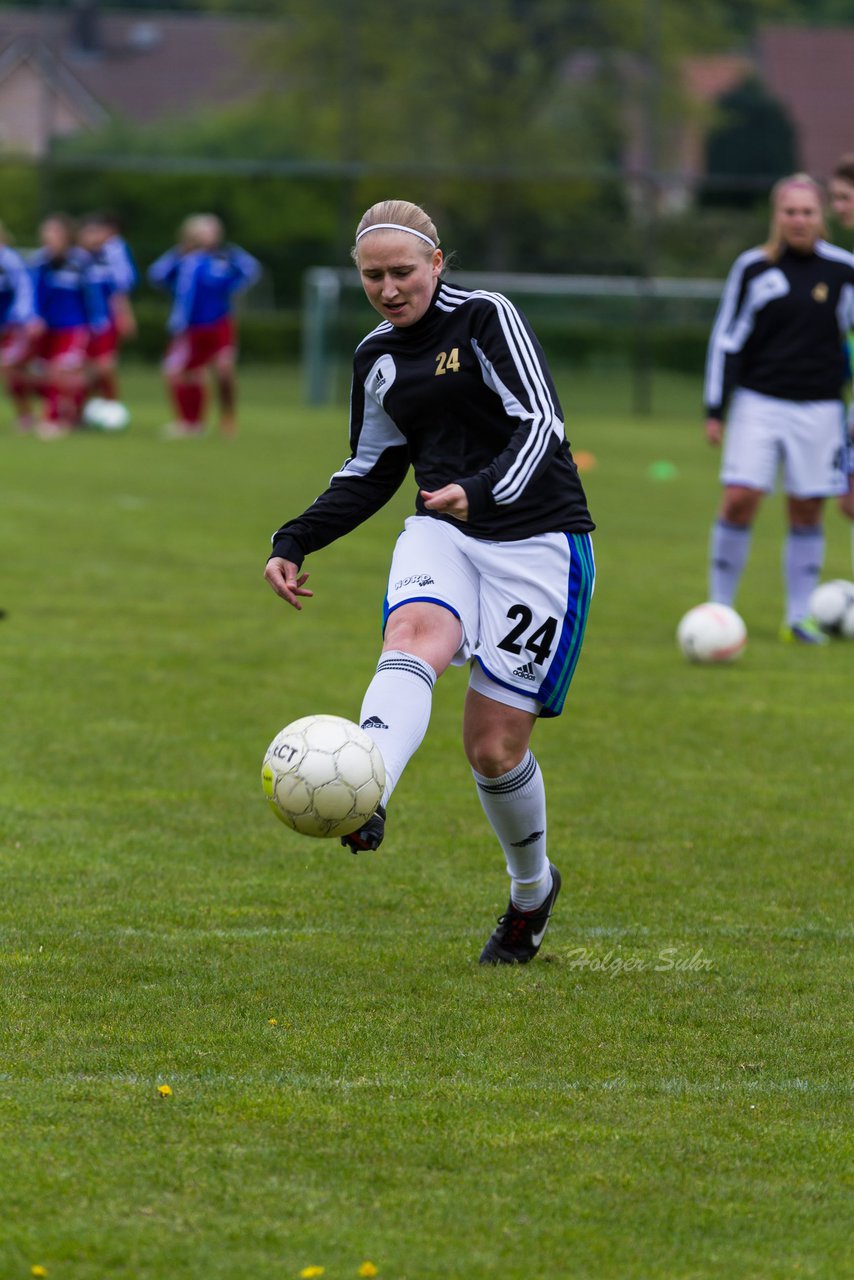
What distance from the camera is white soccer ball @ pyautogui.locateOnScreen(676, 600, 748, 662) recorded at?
359 inches

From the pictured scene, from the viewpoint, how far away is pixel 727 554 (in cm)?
956

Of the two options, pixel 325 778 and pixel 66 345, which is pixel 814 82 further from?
pixel 325 778

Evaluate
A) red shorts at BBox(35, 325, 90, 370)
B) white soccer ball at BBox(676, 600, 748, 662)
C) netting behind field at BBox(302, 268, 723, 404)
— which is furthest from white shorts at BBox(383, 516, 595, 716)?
netting behind field at BBox(302, 268, 723, 404)

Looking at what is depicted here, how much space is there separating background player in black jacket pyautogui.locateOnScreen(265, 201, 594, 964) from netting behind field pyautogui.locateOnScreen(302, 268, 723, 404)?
2196cm

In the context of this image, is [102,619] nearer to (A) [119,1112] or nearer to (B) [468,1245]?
(A) [119,1112]

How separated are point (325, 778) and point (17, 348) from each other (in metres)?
18.0

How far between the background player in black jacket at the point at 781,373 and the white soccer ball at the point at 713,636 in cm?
48

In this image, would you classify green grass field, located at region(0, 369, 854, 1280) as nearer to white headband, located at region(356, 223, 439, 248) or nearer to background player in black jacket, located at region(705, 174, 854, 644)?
background player in black jacket, located at region(705, 174, 854, 644)

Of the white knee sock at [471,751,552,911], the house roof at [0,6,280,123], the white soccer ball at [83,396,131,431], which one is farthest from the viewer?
the house roof at [0,6,280,123]

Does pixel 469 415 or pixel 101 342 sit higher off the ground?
pixel 469 415

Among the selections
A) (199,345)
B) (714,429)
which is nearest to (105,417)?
(199,345)

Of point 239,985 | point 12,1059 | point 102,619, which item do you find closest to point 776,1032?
point 239,985

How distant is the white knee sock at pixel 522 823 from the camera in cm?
458

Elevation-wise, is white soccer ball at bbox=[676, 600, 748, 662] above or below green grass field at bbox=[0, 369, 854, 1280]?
below
